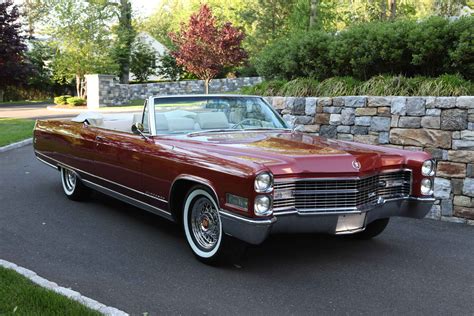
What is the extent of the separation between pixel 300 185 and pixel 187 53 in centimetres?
2543

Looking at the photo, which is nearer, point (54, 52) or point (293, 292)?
point (293, 292)

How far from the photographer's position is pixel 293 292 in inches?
154

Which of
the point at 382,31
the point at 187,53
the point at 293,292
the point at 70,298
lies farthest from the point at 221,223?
the point at 187,53

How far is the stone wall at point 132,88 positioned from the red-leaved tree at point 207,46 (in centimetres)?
270

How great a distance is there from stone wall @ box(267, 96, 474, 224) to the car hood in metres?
2.02

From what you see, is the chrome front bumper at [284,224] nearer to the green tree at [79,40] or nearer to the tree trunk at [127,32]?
the green tree at [79,40]

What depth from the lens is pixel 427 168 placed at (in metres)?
4.65

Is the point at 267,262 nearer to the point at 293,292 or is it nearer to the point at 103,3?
the point at 293,292

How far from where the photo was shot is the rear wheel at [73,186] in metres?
6.84

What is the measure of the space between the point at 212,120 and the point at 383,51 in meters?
3.86

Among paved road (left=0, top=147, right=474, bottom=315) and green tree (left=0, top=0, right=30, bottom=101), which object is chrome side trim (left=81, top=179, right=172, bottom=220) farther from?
green tree (left=0, top=0, right=30, bottom=101)

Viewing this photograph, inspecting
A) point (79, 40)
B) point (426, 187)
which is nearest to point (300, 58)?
point (426, 187)

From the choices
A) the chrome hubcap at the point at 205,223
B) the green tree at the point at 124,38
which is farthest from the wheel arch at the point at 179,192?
the green tree at the point at 124,38

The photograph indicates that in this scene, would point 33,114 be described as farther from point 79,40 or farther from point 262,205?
point 262,205
